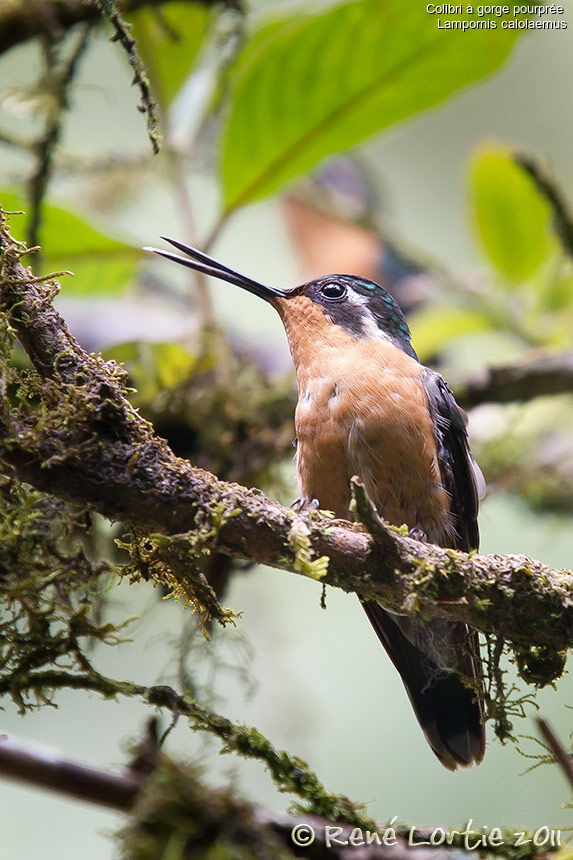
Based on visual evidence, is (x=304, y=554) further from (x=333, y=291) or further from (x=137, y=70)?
(x=333, y=291)

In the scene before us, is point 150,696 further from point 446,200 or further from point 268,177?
point 446,200

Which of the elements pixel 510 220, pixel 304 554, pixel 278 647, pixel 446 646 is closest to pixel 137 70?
pixel 304 554

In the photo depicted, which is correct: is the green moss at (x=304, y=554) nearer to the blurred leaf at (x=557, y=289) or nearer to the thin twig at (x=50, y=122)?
the thin twig at (x=50, y=122)

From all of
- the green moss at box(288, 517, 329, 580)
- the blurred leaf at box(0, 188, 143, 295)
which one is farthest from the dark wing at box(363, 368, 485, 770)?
the blurred leaf at box(0, 188, 143, 295)

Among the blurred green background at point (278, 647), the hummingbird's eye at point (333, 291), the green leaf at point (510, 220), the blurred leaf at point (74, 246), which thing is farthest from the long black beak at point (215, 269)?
the green leaf at point (510, 220)

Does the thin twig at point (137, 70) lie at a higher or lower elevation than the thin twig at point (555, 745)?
higher

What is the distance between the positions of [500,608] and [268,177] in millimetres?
2378

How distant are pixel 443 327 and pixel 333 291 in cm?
158

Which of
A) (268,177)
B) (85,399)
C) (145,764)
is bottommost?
(145,764)

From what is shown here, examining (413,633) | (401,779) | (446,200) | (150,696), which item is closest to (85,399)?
(150,696)

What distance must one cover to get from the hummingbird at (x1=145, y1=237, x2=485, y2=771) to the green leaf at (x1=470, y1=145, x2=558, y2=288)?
223 centimetres

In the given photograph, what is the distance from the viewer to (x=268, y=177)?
11.2ft

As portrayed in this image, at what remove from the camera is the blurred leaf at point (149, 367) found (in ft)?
10.6

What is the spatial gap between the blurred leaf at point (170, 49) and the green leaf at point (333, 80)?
1.24 ft
